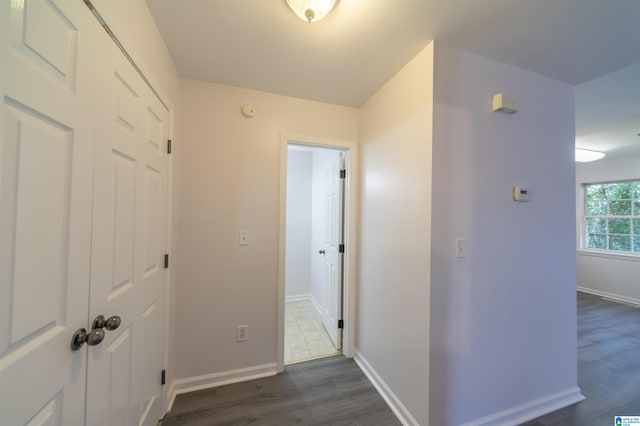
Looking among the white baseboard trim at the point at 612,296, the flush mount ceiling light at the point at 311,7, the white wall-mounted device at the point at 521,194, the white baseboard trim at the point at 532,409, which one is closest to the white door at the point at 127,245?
the flush mount ceiling light at the point at 311,7

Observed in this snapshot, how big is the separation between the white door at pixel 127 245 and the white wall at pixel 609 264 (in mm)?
6768

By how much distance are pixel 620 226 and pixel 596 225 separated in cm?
30

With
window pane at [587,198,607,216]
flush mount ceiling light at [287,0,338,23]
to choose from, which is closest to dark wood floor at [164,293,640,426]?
flush mount ceiling light at [287,0,338,23]

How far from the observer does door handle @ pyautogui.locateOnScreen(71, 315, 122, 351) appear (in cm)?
76

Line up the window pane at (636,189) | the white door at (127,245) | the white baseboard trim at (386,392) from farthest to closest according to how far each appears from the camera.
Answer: the window pane at (636,189)
the white baseboard trim at (386,392)
the white door at (127,245)

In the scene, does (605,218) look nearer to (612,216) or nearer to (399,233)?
(612,216)

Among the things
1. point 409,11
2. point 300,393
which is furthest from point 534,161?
point 300,393

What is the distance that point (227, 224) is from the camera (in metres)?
1.96

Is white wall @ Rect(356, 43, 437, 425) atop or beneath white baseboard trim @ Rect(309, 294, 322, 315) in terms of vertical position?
atop

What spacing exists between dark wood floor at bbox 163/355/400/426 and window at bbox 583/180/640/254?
5551 millimetres

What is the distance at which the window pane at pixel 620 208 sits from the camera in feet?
13.4

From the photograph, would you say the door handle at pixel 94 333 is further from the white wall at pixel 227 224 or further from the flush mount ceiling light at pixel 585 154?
the flush mount ceiling light at pixel 585 154

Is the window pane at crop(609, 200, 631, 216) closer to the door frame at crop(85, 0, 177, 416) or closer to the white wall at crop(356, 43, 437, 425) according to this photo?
the white wall at crop(356, 43, 437, 425)

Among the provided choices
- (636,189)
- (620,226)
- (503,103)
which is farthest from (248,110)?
(620,226)
